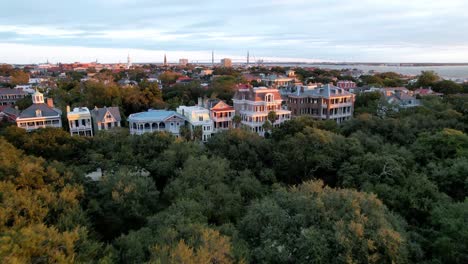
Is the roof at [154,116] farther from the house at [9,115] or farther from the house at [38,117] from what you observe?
the house at [9,115]

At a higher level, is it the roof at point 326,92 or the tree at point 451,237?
the roof at point 326,92

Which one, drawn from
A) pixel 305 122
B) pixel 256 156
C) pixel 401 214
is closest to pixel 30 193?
pixel 256 156

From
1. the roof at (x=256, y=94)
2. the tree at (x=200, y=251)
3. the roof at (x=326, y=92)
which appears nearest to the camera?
the tree at (x=200, y=251)

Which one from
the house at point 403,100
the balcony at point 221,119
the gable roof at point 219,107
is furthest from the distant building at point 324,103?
the gable roof at point 219,107

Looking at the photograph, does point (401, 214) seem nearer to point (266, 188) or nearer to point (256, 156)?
point (266, 188)

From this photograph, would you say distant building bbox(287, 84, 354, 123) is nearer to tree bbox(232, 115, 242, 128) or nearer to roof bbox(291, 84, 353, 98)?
roof bbox(291, 84, 353, 98)

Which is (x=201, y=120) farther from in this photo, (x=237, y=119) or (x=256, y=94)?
(x=256, y=94)
